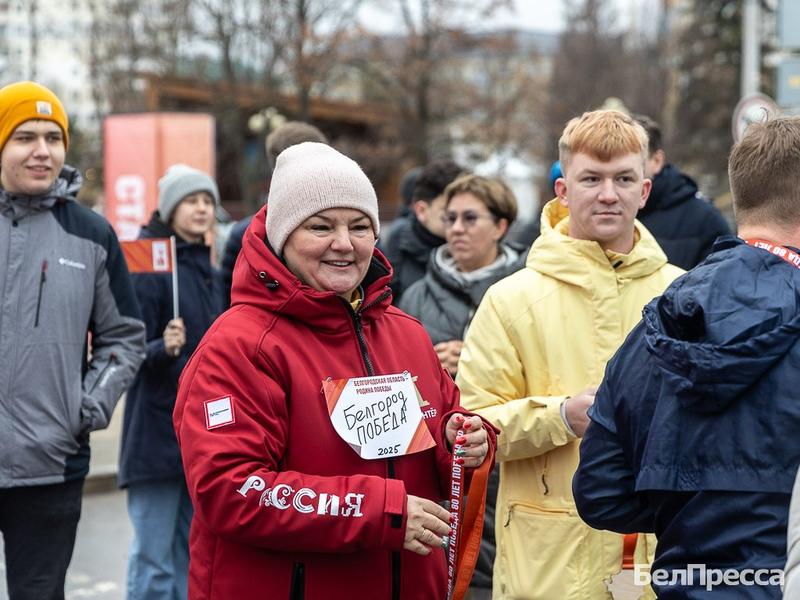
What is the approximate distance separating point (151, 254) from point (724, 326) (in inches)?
150

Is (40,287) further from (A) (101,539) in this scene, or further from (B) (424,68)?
(B) (424,68)

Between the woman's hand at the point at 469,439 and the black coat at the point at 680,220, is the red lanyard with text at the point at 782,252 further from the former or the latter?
the black coat at the point at 680,220

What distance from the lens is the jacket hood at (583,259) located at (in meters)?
3.60

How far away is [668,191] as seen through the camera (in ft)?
18.1

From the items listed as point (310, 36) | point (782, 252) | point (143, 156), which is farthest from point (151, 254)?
point (310, 36)

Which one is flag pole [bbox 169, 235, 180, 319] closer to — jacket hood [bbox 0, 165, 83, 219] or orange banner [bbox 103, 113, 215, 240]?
jacket hood [bbox 0, 165, 83, 219]

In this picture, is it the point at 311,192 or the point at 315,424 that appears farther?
the point at 311,192

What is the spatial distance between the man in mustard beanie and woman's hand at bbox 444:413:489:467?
1722mm

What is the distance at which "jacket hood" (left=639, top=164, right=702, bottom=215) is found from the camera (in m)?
5.50

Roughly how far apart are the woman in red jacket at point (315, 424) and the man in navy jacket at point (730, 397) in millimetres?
647

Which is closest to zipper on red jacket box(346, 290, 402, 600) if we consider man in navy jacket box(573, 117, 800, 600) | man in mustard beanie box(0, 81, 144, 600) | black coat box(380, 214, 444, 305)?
man in navy jacket box(573, 117, 800, 600)

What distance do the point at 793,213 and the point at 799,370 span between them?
1.19ft

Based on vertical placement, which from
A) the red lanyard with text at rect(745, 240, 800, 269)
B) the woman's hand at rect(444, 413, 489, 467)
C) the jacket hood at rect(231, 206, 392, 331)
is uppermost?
the red lanyard with text at rect(745, 240, 800, 269)

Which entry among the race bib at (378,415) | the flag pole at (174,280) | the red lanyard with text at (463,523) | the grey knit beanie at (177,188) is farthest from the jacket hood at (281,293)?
the grey knit beanie at (177,188)
